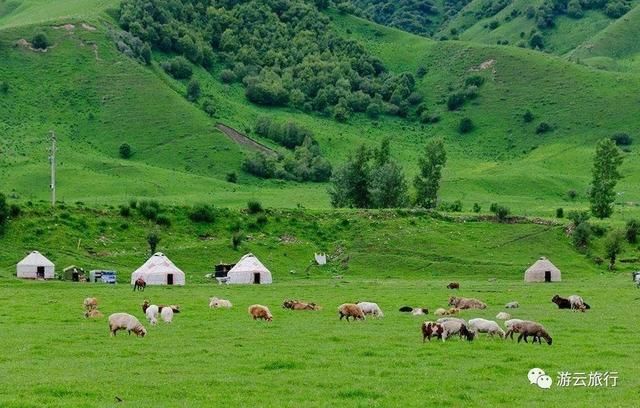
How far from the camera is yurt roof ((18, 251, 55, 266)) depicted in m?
88.2

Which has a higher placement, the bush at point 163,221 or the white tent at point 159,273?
the bush at point 163,221

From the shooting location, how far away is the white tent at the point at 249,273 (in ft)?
297

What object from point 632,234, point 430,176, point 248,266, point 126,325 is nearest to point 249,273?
point 248,266

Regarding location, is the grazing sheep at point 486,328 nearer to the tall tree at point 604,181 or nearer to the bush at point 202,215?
the bush at point 202,215

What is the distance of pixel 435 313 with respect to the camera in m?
51.1

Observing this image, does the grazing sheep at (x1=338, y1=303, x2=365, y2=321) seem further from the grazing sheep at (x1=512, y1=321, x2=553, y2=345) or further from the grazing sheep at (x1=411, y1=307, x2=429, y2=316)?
the grazing sheep at (x1=512, y1=321, x2=553, y2=345)

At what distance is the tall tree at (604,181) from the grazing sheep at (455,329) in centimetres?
10031

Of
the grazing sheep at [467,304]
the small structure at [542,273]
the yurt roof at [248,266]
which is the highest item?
the yurt roof at [248,266]

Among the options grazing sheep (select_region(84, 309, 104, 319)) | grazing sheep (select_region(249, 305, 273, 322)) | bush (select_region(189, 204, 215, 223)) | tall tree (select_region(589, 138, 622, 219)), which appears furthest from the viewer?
tall tree (select_region(589, 138, 622, 219))

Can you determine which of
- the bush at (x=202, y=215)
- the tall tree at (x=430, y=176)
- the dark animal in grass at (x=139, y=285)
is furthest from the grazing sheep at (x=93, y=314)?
the tall tree at (x=430, y=176)

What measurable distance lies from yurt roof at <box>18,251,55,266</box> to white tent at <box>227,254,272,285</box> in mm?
15449

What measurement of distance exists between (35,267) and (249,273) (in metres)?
18.0

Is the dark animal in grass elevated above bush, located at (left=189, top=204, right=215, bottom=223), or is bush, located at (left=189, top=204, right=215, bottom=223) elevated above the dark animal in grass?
bush, located at (left=189, top=204, right=215, bottom=223)

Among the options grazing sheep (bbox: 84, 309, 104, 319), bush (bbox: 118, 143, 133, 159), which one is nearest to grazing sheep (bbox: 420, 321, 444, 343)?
grazing sheep (bbox: 84, 309, 104, 319)
